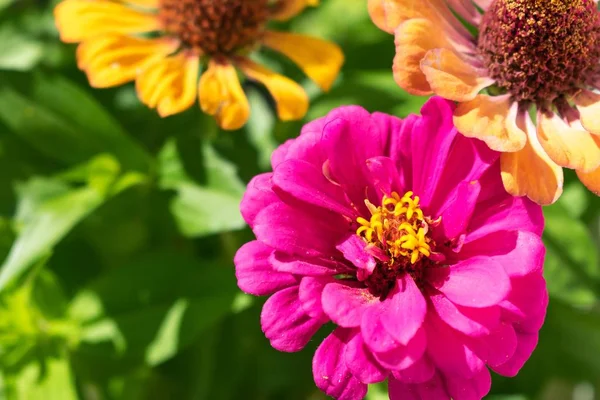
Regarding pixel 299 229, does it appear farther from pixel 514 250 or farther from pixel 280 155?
pixel 514 250

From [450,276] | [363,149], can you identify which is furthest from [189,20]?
[450,276]

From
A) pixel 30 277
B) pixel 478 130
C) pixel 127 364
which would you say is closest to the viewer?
pixel 478 130

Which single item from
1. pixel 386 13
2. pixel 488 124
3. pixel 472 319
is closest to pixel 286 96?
pixel 386 13

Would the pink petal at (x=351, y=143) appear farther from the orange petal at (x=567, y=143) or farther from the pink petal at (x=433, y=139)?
the orange petal at (x=567, y=143)

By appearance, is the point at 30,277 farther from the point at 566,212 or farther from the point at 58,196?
the point at 566,212

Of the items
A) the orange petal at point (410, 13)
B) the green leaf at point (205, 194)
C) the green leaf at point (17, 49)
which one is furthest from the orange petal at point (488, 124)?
the green leaf at point (17, 49)

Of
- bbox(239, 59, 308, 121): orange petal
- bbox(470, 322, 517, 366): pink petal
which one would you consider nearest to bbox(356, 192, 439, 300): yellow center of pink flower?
bbox(470, 322, 517, 366): pink petal

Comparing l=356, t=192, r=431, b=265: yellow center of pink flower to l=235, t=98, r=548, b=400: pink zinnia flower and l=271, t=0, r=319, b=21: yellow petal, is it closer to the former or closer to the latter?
l=235, t=98, r=548, b=400: pink zinnia flower
